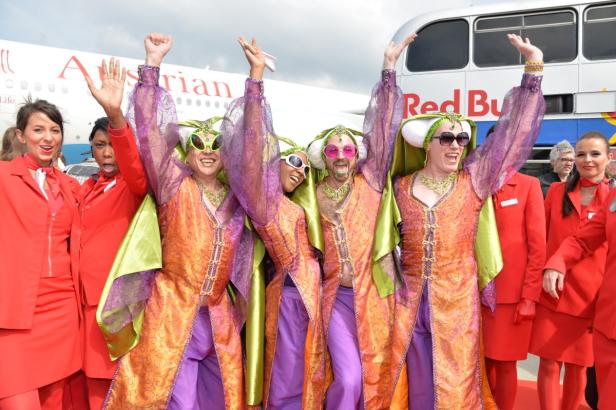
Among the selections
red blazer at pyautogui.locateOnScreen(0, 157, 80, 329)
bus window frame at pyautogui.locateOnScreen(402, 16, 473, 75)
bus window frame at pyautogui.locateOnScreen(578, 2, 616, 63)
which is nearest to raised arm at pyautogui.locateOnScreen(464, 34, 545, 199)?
red blazer at pyautogui.locateOnScreen(0, 157, 80, 329)

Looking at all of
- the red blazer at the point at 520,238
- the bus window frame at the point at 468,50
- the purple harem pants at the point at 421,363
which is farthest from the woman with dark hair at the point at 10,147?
the bus window frame at the point at 468,50

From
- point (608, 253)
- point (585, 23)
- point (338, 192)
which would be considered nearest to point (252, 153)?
point (338, 192)

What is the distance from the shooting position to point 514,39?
2852 millimetres

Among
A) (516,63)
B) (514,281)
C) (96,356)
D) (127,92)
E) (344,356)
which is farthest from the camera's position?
(127,92)

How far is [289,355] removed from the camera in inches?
106

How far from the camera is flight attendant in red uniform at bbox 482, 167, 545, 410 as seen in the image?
294 cm

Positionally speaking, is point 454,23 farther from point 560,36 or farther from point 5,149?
point 5,149

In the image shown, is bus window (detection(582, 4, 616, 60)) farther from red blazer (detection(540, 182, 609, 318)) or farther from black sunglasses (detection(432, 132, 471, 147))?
black sunglasses (detection(432, 132, 471, 147))

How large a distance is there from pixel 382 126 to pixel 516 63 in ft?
18.8

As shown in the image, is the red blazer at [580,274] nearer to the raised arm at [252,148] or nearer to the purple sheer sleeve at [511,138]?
the purple sheer sleeve at [511,138]

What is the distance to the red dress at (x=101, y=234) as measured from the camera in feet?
8.32

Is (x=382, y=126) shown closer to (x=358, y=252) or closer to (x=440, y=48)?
(x=358, y=252)

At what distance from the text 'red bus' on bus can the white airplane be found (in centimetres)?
721

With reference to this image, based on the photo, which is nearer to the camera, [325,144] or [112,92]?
[112,92]
